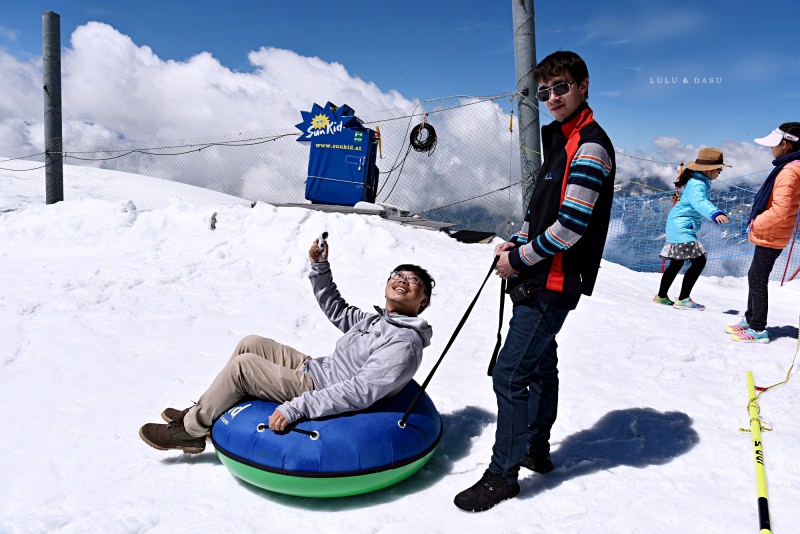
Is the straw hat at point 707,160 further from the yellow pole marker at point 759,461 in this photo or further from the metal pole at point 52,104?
the metal pole at point 52,104

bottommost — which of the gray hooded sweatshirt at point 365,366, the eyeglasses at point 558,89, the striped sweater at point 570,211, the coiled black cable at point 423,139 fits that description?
the gray hooded sweatshirt at point 365,366

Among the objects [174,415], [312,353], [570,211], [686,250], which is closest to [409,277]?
[570,211]

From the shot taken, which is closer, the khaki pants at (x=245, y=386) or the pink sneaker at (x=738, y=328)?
the khaki pants at (x=245, y=386)

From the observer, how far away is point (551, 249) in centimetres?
244

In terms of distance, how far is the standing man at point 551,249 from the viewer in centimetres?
241

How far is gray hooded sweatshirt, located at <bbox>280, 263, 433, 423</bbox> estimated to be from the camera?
2.67 meters

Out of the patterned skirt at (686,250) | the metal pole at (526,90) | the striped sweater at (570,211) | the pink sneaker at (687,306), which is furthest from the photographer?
the metal pole at (526,90)

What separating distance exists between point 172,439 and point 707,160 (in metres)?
5.76

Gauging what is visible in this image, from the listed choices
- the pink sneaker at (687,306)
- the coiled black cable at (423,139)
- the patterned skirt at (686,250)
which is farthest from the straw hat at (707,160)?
the coiled black cable at (423,139)

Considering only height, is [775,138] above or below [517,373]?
above

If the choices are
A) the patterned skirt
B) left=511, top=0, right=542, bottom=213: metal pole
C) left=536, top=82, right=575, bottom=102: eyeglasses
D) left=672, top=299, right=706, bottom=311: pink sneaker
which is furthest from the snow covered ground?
left=536, top=82, right=575, bottom=102: eyeglasses

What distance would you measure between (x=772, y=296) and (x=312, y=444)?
7919 mm

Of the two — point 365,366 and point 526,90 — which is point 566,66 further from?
point 526,90

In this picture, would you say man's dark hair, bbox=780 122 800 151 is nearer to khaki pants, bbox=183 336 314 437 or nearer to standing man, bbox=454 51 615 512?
standing man, bbox=454 51 615 512
